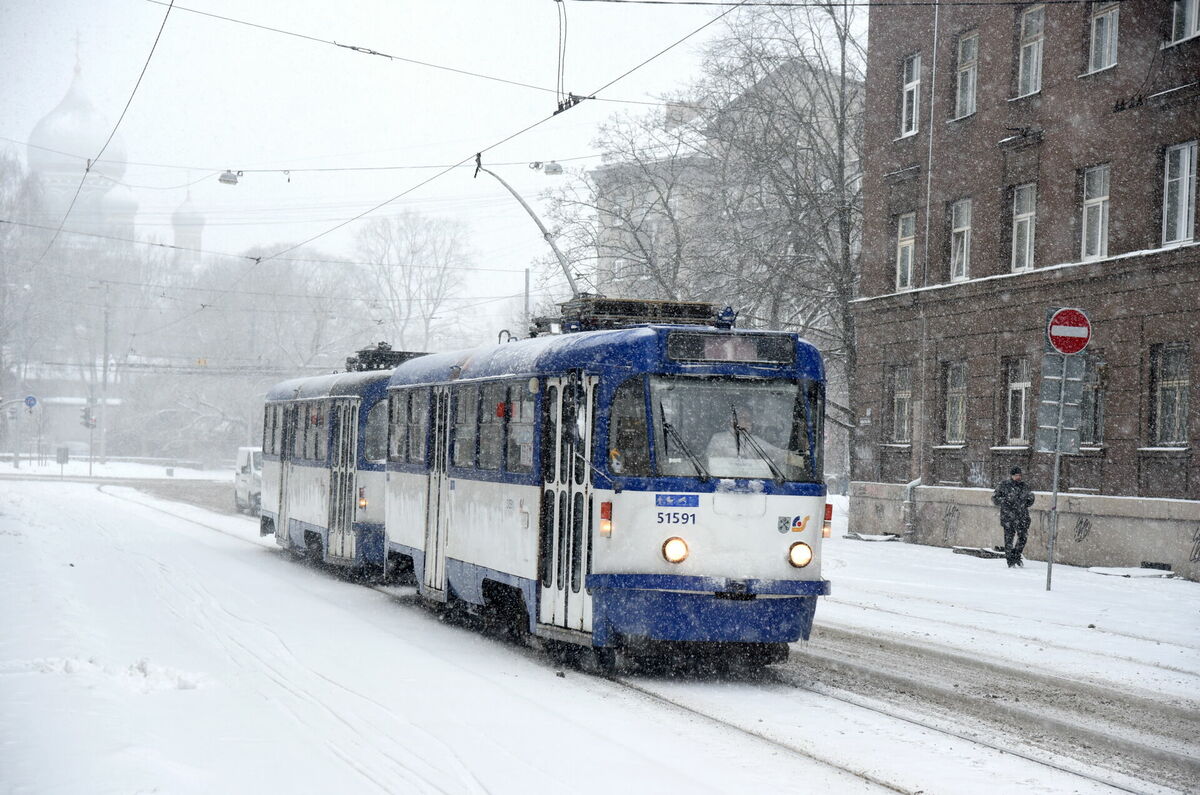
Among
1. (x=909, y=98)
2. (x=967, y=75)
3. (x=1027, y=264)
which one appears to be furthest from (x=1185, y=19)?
(x=909, y=98)

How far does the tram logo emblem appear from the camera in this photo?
11.3 m

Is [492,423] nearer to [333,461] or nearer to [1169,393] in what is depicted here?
[333,461]

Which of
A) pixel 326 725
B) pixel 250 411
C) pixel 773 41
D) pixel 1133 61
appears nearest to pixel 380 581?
pixel 326 725

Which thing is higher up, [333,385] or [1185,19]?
[1185,19]

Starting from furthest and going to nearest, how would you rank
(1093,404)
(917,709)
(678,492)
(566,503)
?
1. (1093,404)
2. (566,503)
3. (678,492)
4. (917,709)

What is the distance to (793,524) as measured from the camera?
11.3 m

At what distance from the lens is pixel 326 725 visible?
28.6 ft

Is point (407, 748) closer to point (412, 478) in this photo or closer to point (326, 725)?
point (326, 725)

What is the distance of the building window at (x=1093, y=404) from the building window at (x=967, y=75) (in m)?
7.33

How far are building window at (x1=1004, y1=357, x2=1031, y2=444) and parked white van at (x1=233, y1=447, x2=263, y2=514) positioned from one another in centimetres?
2021

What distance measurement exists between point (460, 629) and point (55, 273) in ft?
178

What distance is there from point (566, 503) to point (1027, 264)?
1867cm

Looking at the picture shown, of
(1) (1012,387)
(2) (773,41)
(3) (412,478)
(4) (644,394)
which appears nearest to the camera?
(4) (644,394)

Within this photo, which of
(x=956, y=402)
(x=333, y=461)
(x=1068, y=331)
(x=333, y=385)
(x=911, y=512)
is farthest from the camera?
(x=911, y=512)
